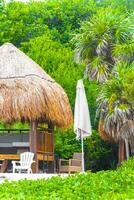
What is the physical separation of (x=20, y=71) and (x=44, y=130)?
6.85 feet

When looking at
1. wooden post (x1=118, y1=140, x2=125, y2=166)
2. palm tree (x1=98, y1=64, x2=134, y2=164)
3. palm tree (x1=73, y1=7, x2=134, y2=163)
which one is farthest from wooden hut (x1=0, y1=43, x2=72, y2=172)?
wooden post (x1=118, y1=140, x2=125, y2=166)

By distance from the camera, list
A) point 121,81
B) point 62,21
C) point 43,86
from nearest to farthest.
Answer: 1. point 43,86
2. point 121,81
3. point 62,21

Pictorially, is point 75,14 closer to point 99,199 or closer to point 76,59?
point 76,59

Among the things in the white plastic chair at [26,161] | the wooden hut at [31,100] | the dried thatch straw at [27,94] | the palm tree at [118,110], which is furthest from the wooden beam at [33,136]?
the palm tree at [118,110]

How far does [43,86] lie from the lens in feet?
50.4

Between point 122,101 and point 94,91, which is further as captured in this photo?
point 94,91

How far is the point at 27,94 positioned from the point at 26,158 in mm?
1681

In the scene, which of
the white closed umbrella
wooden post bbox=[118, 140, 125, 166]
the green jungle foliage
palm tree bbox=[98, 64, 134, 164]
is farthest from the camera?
wooden post bbox=[118, 140, 125, 166]

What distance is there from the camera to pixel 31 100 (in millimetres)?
14969

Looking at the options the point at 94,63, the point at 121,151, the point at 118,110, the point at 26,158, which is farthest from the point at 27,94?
the point at 121,151

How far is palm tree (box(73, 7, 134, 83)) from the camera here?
19.3 metres

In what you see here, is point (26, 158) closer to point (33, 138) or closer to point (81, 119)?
point (33, 138)

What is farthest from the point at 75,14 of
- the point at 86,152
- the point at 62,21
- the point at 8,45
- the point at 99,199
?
the point at 99,199

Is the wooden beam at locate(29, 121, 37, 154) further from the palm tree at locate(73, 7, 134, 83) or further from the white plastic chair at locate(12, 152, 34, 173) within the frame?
the palm tree at locate(73, 7, 134, 83)
